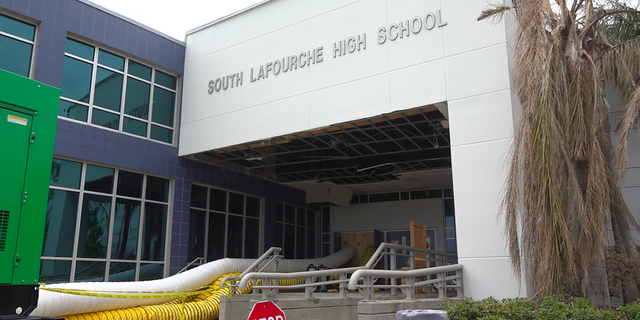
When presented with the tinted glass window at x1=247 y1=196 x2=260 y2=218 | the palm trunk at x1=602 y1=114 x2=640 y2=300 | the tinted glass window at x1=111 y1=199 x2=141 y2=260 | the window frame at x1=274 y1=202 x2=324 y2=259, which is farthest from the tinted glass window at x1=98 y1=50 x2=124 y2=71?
the palm trunk at x1=602 y1=114 x2=640 y2=300

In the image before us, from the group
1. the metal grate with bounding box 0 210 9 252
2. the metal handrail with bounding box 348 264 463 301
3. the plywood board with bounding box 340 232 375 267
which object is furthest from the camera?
the plywood board with bounding box 340 232 375 267

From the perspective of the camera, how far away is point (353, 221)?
2494cm

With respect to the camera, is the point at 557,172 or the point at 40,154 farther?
the point at 557,172

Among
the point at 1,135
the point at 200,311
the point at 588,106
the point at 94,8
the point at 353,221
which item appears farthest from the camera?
the point at 353,221

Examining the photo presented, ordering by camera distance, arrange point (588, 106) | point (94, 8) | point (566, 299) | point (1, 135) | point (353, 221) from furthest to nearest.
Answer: point (353, 221)
point (94, 8)
point (588, 106)
point (566, 299)
point (1, 135)

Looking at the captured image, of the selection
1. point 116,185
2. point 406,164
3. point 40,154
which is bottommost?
point 40,154

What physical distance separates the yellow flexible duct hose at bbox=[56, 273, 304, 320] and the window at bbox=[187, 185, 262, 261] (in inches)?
175

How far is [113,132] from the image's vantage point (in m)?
15.3

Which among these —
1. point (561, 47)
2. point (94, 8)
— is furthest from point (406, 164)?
point (94, 8)

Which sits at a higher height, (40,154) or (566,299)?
(40,154)

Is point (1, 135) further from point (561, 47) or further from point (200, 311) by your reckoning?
point (561, 47)

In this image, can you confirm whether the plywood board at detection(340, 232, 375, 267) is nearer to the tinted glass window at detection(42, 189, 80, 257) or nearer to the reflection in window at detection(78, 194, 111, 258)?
the reflection in window at detection(78, 194, 111, 258)

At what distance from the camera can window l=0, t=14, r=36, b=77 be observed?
13.2 m

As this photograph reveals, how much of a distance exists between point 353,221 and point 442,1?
14434 millimetres
